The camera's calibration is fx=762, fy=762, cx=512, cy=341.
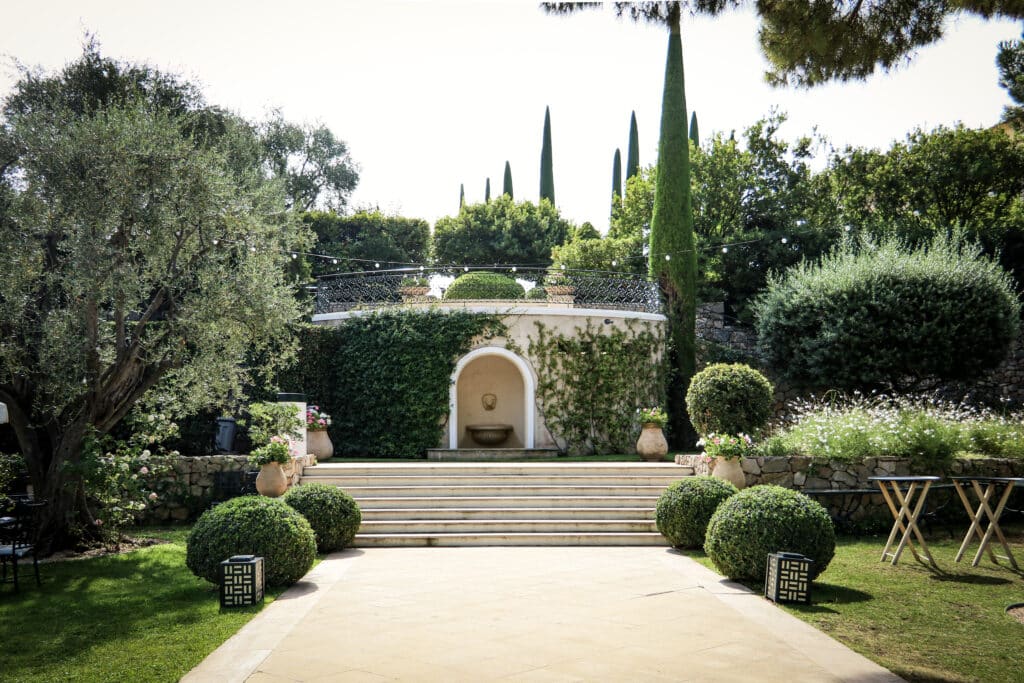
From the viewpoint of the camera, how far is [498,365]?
18.7m

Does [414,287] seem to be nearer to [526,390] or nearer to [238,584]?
[526,390]

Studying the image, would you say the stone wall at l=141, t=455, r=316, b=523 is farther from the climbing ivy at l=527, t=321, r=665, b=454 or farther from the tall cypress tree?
the tall cypress tree

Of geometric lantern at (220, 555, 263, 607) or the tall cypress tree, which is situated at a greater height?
the tall cypress tree

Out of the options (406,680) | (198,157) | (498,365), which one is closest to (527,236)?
(498,365)

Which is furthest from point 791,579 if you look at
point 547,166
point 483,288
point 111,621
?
point 547,166

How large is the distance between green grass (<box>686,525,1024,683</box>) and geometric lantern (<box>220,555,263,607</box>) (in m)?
4.62

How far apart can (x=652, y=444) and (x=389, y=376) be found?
19.2 feet

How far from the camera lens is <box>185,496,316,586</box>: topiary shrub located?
281 inches

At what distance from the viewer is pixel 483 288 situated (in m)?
18.0

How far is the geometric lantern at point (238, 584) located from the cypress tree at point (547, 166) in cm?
3512

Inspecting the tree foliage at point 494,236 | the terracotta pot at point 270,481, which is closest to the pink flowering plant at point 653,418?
the terracotta pot at point 270,481

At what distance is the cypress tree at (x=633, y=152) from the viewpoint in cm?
3909

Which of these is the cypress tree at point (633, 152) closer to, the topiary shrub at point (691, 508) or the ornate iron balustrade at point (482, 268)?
the ornate iron balustrade at point (482, 268)

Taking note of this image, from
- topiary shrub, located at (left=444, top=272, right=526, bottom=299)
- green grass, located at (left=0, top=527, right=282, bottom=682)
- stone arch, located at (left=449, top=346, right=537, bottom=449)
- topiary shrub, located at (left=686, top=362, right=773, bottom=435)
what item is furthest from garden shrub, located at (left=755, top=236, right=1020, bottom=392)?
green grass, located at (left=0, top=527, right=282, bottom=682)
